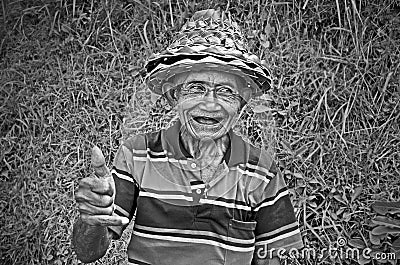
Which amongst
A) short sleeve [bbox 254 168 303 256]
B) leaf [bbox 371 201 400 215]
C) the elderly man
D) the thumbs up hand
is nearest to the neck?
the elderly man

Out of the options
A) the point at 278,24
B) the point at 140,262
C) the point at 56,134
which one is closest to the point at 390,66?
the point at 278,24

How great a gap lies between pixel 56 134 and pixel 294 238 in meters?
1.14

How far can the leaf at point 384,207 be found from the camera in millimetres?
1931

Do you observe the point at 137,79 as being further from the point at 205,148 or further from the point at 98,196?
the point at 98,196

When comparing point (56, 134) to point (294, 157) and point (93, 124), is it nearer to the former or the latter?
point (93, 124)

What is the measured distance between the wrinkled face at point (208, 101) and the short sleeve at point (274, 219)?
143 mm

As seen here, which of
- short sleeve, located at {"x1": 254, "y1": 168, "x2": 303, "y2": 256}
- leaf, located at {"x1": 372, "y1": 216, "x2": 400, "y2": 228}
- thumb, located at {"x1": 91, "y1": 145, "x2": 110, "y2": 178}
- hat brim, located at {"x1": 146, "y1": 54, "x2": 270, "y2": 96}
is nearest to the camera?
thumb, located at {"x1": 91, "y1": 145, "x2": 110, "y2": 178}

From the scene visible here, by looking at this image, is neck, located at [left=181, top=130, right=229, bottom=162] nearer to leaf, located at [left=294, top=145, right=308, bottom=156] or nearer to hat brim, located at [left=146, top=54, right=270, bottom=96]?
hat brim, located at [left=146, top=54, right=270, bottom=96]

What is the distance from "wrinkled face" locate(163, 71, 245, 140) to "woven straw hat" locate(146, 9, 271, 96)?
15 millimetres

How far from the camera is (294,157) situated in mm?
2021

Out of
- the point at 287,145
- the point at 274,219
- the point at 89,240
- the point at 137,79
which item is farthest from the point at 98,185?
the point at 287,145

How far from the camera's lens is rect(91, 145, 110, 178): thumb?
3.09ft

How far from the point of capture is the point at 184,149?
3.74ft

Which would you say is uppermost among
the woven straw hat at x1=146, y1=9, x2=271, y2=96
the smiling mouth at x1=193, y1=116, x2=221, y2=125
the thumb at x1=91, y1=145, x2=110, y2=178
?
the woven straw hat at x1=146, y1=9, x2=271, y2=96
